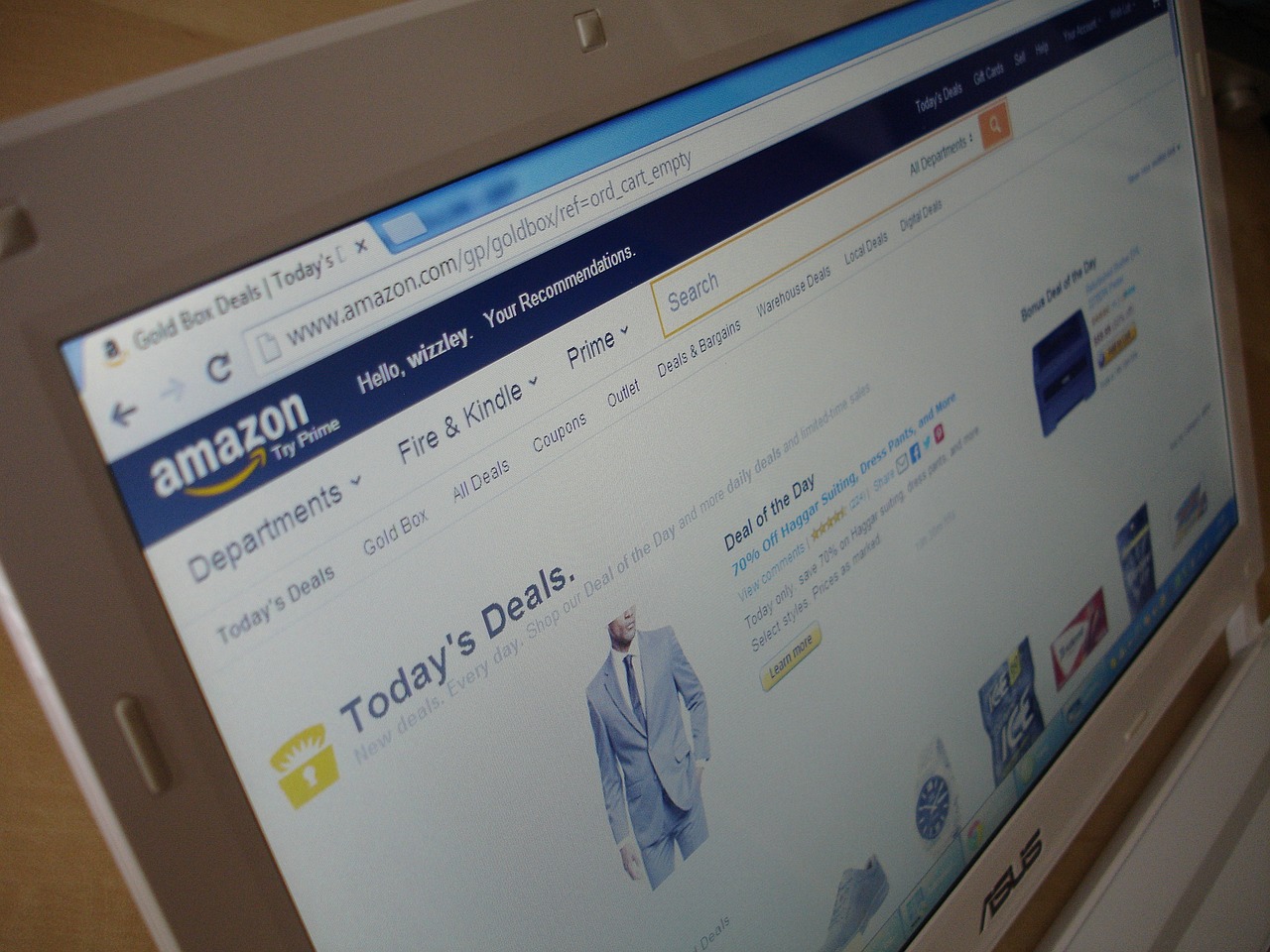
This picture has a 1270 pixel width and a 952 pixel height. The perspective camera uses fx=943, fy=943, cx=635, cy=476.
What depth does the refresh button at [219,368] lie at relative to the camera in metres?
0.24

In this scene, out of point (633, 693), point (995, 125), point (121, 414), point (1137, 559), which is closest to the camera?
point (121, 414)

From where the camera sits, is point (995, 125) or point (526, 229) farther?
point (995, 125)

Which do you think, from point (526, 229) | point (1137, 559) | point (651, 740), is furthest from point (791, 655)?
point (1137, 559)

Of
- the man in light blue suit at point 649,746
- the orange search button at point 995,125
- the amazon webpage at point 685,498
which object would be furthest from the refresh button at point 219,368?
the orange search button at point 995,125

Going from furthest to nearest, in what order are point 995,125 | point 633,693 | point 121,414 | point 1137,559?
point 1137,559, point 995,125, point 633,693, point 121,414

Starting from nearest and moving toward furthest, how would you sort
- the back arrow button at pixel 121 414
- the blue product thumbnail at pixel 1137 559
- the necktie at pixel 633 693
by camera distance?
the back arrow button at pixel 121 414 < the necktie at pixel 633 693 < the blue product thumbnail at pixel 1137 559

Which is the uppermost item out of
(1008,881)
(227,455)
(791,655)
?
(227,455)

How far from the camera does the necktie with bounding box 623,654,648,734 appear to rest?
326mm

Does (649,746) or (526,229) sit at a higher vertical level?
(526,229)

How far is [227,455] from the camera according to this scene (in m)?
0.24

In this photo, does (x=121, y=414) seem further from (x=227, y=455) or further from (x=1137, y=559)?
(x=1137, y=559)

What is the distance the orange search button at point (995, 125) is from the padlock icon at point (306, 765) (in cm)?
41

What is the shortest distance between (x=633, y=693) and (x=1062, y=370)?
0.34 metres

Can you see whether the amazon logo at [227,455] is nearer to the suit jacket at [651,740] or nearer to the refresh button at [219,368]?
the refresh button at [219,368]
